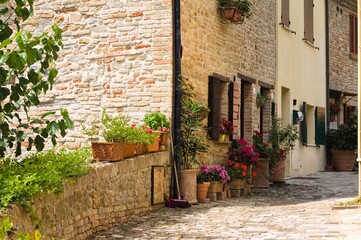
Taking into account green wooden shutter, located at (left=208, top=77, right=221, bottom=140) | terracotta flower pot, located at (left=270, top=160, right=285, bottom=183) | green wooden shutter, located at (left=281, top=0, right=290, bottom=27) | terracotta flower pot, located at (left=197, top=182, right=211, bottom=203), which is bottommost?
terracotta flower pot, located at (left=197, top=182, right=211, bottom=203)

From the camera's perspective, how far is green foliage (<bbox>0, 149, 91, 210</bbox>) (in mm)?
5609

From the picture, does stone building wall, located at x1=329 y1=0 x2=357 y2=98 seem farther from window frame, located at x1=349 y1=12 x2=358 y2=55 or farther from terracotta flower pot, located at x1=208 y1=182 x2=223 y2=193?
terracotta flower pot, located at x1=208 y1=182 x2=223 y2=193

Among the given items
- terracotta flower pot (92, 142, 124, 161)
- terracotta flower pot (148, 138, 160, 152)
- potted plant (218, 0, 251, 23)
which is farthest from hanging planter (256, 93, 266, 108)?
terracotta flower pot (92, 142, 124, 161)

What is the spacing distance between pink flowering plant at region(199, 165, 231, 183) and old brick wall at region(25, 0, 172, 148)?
1.37m

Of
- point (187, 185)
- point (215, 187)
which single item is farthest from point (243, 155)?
point (187, 185)

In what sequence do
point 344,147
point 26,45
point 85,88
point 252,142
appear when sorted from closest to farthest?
point 26,45, point 85,88, point 252,142, point 344,147

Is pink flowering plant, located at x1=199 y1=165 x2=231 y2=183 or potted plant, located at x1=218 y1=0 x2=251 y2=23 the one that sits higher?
potted plant, located at x1=218 y1=0 x2=251 y2=23

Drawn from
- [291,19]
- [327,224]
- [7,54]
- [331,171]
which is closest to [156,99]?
[327,224]

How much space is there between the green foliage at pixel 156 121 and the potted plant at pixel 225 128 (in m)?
2.17

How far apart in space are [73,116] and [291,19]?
7835mm

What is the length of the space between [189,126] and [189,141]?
27 centimetres

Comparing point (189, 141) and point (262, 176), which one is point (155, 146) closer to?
point (189, 141)

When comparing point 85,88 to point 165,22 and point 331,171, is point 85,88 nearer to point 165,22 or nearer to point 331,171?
point 165,22

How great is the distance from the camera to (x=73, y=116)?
11383 millimetres
